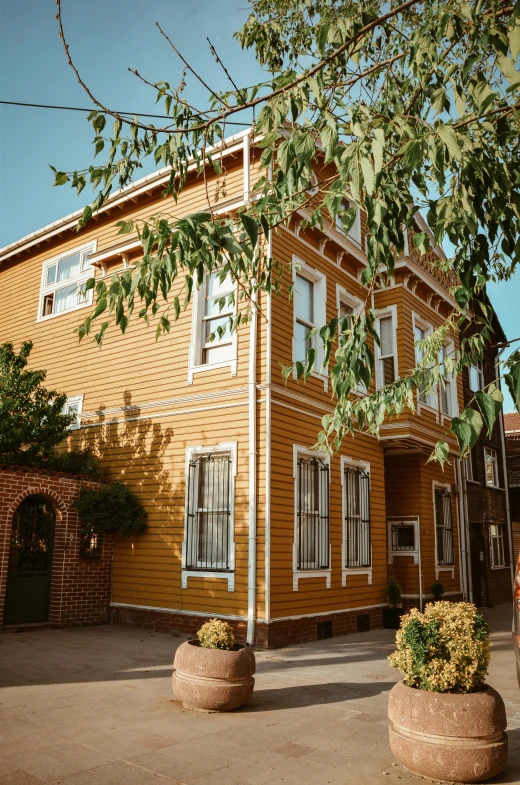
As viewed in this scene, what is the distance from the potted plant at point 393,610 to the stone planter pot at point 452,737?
909 centimetres

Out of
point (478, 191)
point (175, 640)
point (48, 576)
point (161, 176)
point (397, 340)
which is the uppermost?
point (161, 176)

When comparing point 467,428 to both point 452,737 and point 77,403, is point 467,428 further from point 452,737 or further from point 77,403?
point 77,403

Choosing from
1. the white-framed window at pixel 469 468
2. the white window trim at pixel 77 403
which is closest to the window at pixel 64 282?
the white window trim at pixel 77 403

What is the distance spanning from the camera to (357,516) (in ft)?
43.7

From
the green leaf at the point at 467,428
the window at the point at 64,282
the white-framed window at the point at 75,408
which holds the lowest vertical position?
the green leaf at the point at 467,428

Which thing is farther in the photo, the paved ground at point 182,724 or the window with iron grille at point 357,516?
the window with iron grille at point 357,516

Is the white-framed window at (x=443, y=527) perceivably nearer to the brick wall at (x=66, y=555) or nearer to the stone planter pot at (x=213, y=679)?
the brick wall at (x=66, y=555)

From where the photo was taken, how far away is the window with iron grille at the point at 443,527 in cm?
1645

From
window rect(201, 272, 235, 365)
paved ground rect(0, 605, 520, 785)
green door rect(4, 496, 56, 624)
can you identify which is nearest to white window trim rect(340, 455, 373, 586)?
paved ground rect(0, 605, 520, 785)

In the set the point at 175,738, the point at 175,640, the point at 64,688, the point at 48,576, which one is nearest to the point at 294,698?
the point at 175,738

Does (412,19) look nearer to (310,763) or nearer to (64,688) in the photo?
(310,763)

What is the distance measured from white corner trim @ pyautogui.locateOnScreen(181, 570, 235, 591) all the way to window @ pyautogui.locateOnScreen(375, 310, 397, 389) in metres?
6.44

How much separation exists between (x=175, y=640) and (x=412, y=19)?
9.80 metres

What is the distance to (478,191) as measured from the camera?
3.98 m
